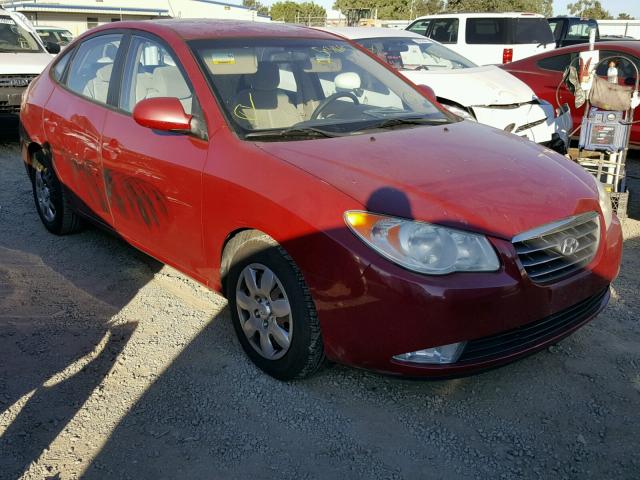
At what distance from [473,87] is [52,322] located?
5.30 m

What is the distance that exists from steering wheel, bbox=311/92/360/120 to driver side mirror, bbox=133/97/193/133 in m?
0.74

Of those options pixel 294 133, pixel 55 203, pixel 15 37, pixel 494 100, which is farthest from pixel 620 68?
pixel 15 37

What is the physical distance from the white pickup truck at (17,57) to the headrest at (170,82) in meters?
5.59

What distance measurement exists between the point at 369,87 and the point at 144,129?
1.48 meters

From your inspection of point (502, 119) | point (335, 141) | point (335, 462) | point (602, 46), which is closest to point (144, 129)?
point (335, 141)

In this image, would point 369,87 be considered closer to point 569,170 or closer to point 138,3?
point 569,170

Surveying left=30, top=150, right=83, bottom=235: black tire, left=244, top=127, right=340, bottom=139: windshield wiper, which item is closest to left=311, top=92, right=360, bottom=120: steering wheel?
left=244, top=127, right=340, bottom=139: windshield wiper

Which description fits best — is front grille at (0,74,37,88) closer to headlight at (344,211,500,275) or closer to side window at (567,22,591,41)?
headlight at (344,211,500,275)

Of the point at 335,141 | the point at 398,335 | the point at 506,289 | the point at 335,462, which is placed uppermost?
the point at 335,141

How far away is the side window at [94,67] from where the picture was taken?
4195 mm

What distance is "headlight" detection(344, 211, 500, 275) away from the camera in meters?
2.55

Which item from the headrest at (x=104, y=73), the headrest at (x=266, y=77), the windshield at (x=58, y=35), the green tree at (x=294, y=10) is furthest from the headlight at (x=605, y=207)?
the green tree at (x=294, y=10)

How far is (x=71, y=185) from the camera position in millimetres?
4551

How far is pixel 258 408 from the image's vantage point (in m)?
2.91
